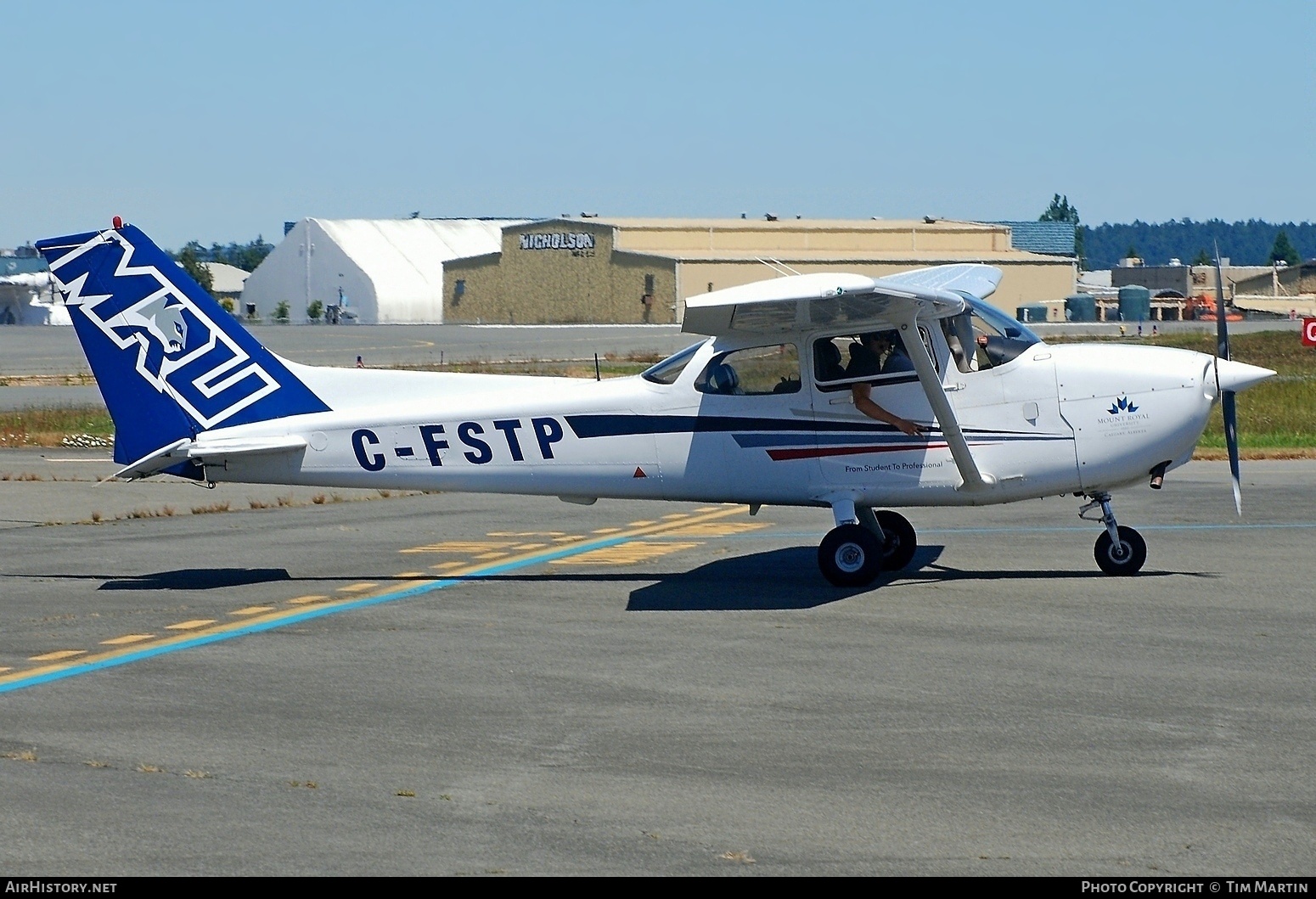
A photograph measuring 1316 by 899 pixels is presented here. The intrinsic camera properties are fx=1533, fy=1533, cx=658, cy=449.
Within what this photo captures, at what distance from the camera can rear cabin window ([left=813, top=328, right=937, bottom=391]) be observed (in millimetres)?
12680

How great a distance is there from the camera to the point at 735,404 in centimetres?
1298

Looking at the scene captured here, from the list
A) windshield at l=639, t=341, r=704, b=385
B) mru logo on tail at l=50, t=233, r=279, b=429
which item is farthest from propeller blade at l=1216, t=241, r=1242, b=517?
mru logo on tail at l=50, t=233, r=279, b=429

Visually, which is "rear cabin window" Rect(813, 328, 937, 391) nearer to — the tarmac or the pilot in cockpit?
the pilot in cockpit

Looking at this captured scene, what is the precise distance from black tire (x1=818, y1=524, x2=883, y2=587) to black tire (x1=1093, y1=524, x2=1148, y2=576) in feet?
6.50

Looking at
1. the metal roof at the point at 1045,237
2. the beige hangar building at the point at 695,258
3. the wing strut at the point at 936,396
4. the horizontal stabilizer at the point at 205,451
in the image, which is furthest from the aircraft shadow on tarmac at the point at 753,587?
the metal roof at the point at 1045,237

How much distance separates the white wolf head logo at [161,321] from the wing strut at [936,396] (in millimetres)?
6274

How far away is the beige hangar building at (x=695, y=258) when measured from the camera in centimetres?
8769

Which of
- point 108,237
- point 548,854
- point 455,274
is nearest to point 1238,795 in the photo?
point 548,854

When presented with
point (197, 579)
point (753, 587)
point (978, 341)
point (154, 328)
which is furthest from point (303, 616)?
point (978, 341)

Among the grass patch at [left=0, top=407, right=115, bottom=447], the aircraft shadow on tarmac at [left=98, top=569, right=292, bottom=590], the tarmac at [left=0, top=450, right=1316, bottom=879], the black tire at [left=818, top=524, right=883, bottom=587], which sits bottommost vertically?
the tarmac at [left=0, top=450, right=1316, bottom=879]

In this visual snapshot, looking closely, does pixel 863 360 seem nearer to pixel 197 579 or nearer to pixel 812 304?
pixel 812 304

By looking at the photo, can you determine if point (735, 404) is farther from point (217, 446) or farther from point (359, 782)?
point (359, 782)

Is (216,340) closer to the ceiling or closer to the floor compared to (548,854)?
closer to the ceiling
